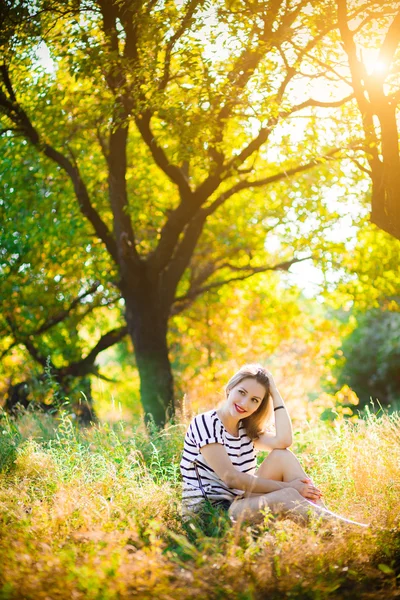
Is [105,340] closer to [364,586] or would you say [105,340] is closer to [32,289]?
[32,289]

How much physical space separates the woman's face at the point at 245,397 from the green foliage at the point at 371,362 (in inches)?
851

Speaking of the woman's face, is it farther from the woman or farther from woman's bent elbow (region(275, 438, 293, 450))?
woman's bent elbow (region(275, 438, 293, 450))

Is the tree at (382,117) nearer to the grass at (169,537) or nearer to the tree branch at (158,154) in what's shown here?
the grass at (169,537)

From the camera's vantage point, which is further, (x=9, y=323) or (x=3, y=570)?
(x=9, y=323)

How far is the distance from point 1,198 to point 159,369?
408 cm

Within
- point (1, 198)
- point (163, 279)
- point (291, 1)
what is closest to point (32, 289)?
point (1, 198)

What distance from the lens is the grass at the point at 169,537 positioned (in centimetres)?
383

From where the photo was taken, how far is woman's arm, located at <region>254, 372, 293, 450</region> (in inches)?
220

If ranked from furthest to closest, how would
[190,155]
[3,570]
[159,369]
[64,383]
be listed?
[64,383] → [159,369] → [190,155] → [3,570]

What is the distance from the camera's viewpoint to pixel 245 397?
5457 mm

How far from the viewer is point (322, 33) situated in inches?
320

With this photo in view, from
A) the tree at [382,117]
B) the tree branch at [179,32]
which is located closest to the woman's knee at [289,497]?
the tree at [382,117]

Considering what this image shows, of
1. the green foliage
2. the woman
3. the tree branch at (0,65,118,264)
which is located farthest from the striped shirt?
the green foliage

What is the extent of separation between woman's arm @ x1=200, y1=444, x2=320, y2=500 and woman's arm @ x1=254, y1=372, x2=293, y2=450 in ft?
1.19
